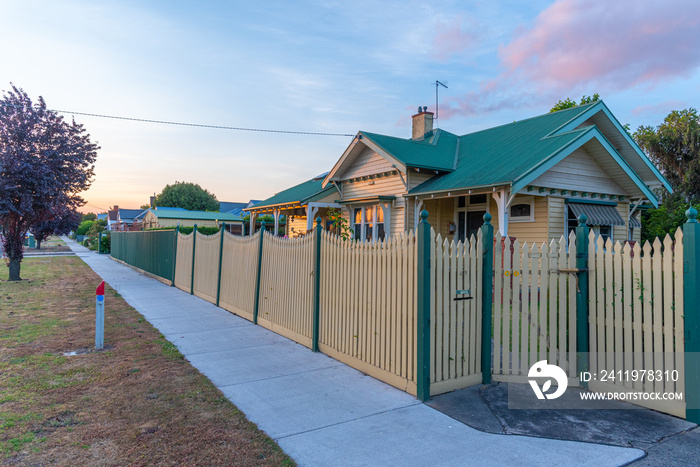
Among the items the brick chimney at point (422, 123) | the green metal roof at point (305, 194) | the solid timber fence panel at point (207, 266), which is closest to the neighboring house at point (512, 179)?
the brick chimney at point (422, 123)

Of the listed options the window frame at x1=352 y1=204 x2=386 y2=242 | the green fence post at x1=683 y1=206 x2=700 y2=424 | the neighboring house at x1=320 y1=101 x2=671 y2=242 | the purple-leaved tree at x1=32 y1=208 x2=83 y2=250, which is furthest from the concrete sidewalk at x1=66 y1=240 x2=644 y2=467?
the purple-leaved tree at x1=32 y1=208 x2=83 y2=250

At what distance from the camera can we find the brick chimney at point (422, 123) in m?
18.0

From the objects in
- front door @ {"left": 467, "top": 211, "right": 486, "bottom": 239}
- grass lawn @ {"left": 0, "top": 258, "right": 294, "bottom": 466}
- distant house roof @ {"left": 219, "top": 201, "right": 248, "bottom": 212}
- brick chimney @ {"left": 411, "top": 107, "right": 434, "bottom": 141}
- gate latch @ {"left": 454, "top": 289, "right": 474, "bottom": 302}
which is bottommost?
grass lawn @ {"left": 0, "top": 258, "right": 294, "bottom": 466}

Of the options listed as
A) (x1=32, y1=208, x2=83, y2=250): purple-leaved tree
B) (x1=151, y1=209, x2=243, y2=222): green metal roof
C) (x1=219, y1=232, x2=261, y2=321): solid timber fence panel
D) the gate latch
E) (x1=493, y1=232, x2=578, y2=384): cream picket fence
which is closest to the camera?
the gate latch

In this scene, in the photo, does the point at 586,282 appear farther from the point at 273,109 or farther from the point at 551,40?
the point at 273,109

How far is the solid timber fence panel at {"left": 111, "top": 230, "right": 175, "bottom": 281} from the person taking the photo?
51.1ft

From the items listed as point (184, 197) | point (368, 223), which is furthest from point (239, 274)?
point (184, 197)

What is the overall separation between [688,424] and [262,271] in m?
6.98

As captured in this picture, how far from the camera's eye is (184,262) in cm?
1393

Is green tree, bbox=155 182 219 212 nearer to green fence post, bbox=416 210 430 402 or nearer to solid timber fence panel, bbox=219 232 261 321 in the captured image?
solid timber fence panel, bbox=219 232 261 321

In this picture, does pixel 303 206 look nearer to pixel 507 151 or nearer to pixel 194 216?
pixel 507 151

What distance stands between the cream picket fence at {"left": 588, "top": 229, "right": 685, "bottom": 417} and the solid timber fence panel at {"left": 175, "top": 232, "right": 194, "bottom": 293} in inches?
449

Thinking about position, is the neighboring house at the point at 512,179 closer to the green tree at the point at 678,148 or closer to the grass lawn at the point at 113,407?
the grass lawn at the point at 113,407

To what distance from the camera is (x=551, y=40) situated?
41.0 ft
